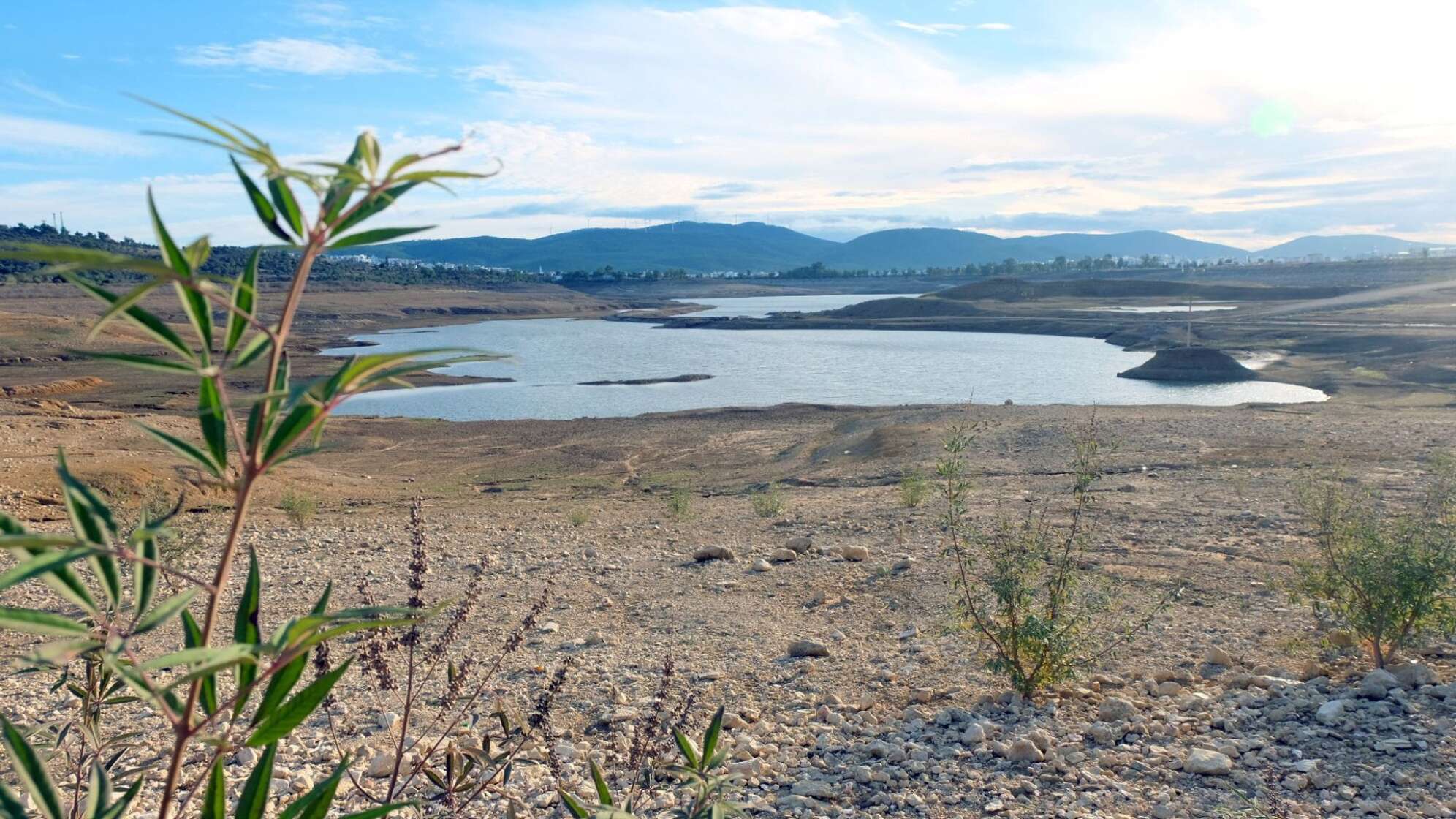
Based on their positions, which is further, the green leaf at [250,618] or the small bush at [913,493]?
the small bush at [913,493]

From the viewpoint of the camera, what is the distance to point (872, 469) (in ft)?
54.7

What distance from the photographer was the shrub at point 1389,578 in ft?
17.2

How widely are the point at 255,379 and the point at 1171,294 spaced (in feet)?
256

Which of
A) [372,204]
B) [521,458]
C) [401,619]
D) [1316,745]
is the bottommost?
[521,458]

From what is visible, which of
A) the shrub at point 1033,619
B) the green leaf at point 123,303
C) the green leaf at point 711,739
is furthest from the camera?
the shrub at point 1033,619

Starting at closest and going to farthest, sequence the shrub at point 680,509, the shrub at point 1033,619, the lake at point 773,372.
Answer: the shrub at point 1033,619 → the shrub at point 680,509 → the lake at point 773,372

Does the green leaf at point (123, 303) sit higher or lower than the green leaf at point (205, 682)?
higher

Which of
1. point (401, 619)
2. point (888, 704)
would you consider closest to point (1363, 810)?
point (888, 704)

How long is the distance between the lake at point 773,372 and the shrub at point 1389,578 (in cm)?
2145

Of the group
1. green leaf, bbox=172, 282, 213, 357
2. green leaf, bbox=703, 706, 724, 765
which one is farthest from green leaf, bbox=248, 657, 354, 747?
green leaf, bbox=703, 706, 724, 765

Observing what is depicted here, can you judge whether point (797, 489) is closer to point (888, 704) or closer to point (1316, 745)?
point (888, 704)

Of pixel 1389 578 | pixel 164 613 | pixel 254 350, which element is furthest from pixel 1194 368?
pixel 164 613

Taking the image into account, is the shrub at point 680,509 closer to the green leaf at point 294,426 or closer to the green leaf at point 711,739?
the green leaf at point 711,739

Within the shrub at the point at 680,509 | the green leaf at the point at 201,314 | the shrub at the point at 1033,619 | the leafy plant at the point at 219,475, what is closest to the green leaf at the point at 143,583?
the leafy plant at the point at 219,475
